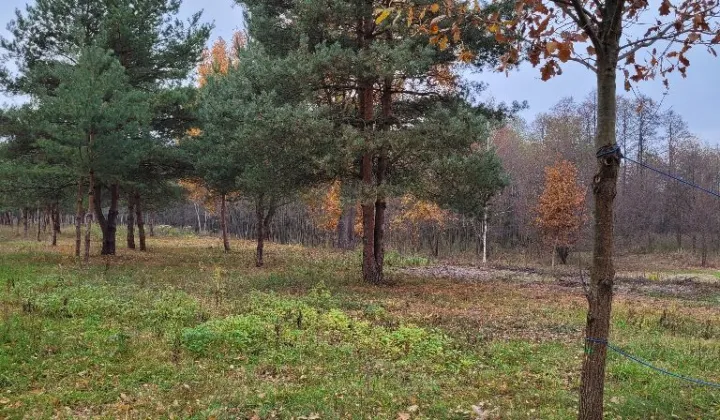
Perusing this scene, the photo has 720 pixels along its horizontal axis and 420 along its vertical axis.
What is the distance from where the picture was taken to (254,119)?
45.2 ft

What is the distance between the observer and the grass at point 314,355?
5672mm

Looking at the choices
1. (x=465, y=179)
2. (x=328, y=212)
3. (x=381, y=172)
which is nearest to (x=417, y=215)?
(x=328, y=212)

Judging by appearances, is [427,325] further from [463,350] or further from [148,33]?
[148,33]

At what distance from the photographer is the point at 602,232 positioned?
378 centimetres

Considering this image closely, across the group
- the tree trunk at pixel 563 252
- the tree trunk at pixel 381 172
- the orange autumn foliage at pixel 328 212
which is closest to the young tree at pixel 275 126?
the tree trunk at pixel 381 172

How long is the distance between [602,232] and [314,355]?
4890 mm

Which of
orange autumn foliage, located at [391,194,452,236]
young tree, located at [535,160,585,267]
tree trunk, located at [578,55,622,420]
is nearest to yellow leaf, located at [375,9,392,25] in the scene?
tree trunk, located at [578,55,622,420]

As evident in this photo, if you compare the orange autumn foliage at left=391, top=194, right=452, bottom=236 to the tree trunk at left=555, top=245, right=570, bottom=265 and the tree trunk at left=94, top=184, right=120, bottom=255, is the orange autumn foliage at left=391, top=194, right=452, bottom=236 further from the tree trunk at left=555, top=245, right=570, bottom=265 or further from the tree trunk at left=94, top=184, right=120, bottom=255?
the tree trunk at left=94, top=184, right=120, bottom=255

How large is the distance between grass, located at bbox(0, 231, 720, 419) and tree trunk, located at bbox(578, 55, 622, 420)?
1.78 meters

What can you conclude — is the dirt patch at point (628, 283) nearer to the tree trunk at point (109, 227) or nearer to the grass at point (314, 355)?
the grass at point (314, 355)

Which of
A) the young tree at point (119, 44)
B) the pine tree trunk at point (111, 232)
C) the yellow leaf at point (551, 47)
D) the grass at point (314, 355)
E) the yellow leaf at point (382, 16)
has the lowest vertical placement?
the grass at point (314, 355)

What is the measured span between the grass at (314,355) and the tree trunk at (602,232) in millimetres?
1781

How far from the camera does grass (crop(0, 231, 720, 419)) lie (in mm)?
5672

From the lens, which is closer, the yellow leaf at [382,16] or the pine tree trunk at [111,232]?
the yellow leaf at [382,16]
